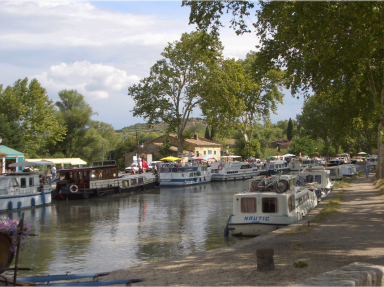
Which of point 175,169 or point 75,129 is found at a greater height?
point 75,129

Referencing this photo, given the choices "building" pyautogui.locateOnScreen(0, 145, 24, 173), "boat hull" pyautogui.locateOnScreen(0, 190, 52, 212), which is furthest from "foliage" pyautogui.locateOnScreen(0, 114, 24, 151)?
"boat hull" pyautogui.locateOnScreen(0, 190, 52, 212)

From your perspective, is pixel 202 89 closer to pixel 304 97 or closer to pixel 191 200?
pixel 191 200

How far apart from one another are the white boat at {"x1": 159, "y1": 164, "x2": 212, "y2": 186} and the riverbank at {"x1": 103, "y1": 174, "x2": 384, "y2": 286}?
34408mm

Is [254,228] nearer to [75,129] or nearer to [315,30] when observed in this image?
[315,30]

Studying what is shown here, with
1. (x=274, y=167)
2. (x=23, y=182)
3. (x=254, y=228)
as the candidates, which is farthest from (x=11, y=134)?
(x=274, y=167)

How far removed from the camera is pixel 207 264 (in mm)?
10867

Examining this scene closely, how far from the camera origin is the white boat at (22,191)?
28.3m

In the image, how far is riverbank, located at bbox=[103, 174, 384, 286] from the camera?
30.0 feet

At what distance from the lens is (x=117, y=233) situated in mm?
20641

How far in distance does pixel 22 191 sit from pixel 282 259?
80.5ft

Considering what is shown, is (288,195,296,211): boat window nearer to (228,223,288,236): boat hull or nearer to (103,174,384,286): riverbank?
(228,223,288,236): boat hull

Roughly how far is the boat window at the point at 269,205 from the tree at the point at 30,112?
42330mm

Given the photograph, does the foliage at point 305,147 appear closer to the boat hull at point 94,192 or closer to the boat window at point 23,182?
the boat hull at point 94,192

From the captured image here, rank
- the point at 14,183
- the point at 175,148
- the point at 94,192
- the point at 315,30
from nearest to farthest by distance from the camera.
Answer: the point at 315,30 → the point at 14,183 → the point at 94,192 → the point at 175,148
